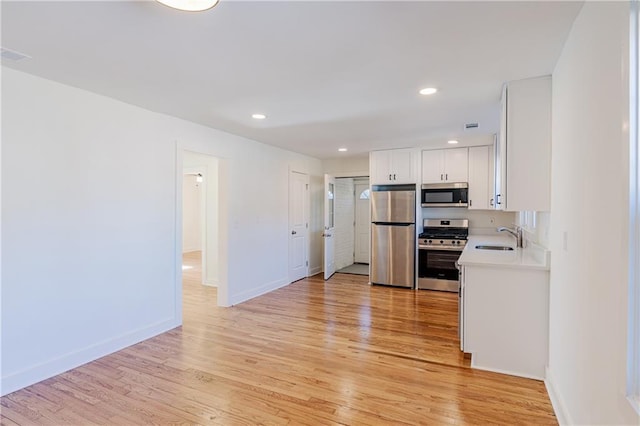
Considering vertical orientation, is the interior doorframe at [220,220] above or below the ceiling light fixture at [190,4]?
below

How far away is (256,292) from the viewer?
5195 mm

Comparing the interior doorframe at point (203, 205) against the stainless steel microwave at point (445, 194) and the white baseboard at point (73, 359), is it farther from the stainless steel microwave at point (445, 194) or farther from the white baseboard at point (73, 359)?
the stainless steel microwave at point (445, 194)

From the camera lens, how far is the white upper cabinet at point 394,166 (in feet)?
19.0

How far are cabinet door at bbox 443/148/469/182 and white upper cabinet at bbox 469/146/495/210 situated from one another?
75 millimetres

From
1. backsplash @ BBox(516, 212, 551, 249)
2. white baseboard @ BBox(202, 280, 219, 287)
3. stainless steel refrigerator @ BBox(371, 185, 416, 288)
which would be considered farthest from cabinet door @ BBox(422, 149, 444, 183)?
white baseboard @ BBox(202, 280, 219, 287)

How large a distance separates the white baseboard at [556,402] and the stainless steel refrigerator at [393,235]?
3181mm

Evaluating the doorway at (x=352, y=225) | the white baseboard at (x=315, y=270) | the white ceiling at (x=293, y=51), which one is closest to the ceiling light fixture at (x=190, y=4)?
the white ceiling at (x=293, y=51)

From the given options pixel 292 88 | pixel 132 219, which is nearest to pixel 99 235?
pixel 132 219

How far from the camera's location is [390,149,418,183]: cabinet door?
5777mm

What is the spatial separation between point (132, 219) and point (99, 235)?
35 cm

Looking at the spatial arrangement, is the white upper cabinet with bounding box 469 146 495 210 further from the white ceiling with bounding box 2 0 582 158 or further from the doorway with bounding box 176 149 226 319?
the doorway with bounding box 176 149 226 319

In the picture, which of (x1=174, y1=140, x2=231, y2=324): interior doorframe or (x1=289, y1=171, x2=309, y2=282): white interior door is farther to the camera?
(x1=289, y1=171, x2=309, y2=282): white interior door

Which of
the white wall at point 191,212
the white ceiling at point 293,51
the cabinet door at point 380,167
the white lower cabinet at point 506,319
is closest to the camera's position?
the white ceiling at point 293,51

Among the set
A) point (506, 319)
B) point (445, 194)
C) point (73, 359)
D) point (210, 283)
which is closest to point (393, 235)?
point (445, 194)
